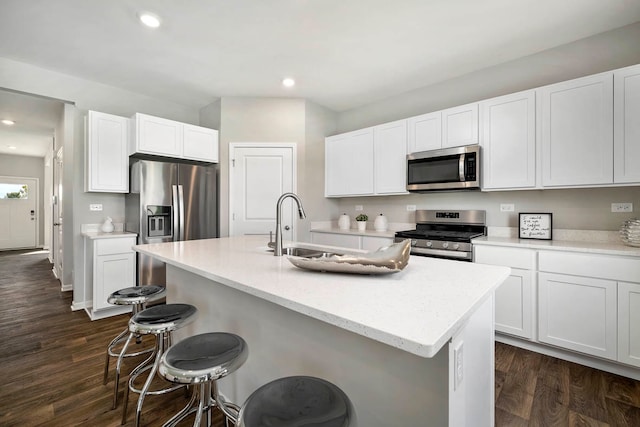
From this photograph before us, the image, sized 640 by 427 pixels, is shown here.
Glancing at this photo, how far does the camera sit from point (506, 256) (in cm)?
247

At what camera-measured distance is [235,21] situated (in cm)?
240

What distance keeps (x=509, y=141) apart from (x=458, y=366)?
101 inches

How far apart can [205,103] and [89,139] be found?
5.17 ft

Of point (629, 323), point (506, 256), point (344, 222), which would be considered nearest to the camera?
point (629, 323)

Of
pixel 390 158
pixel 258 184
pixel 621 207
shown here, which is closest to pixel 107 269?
pixel 258 184

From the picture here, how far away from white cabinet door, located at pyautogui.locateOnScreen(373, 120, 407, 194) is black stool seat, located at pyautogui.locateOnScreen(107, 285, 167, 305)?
2.68m

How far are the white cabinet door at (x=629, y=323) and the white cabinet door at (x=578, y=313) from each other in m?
0.03

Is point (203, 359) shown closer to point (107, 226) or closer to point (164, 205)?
point (164, 205)

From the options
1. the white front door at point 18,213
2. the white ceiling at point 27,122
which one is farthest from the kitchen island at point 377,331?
the white front door at point 18,213

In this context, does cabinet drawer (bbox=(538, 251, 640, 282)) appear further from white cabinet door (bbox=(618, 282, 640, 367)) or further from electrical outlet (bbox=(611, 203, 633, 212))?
electrical outlet (bbox=(611, 203, 633, 212))

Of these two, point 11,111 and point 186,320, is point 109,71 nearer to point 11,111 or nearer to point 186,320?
point 11,111

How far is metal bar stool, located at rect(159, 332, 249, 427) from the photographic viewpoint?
3.49 ft

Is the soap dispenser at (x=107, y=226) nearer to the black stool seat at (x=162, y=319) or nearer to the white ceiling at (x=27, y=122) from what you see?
the white ceiling at (x=27, y=122)

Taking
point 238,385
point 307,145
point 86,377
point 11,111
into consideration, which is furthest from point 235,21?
point 11,111
